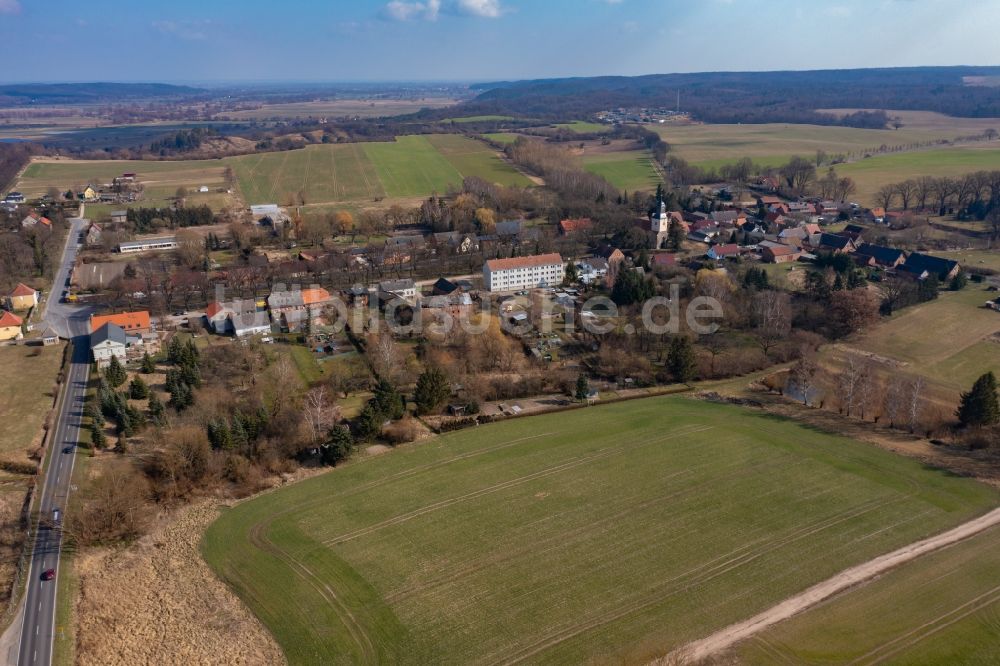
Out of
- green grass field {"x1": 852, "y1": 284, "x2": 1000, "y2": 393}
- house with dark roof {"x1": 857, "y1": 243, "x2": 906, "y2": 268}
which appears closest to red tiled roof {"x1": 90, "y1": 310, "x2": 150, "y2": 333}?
green grass field {"x1": 852, "y1": 284, "x2": 1000, "y2": 393}

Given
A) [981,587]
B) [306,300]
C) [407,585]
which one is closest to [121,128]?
[306,300]

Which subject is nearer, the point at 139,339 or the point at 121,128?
the point at 139,339

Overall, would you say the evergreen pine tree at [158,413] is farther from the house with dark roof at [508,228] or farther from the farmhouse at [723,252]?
the farmhouse at [723,252]

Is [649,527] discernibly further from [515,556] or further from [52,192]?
[52,192]

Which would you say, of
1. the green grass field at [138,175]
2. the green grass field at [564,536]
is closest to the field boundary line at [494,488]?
the green grass field at [564,536]

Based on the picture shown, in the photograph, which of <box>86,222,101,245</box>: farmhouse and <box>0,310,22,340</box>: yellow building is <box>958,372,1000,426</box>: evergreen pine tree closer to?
<box>0,310,22,340</box>: yellow building
